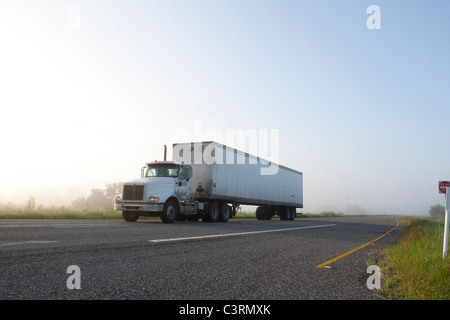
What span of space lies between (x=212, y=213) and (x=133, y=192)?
5190mm

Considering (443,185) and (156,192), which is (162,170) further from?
(443,185)

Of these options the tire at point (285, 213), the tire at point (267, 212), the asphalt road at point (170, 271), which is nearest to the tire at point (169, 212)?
the asphalt road at point (170, 271)

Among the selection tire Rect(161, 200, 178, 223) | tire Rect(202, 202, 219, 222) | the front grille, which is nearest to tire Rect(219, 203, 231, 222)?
tire Rect(202, 202, 219, 222)

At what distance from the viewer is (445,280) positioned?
175 inches

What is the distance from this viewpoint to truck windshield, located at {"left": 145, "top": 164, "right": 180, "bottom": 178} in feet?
57.9

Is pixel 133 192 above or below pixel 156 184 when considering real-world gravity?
below

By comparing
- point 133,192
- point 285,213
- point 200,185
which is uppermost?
point 200,185

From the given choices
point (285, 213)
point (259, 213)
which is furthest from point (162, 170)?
point (285, 213)

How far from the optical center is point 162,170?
1769cm

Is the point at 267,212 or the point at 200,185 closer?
the point at 200,185

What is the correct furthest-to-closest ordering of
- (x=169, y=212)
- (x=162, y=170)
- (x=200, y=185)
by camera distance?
(x=200, y=185)
(x=162, y=170)
(x=169, y=212)

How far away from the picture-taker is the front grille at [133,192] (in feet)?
53.9

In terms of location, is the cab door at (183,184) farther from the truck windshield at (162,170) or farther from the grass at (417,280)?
the grass at (417,280)
